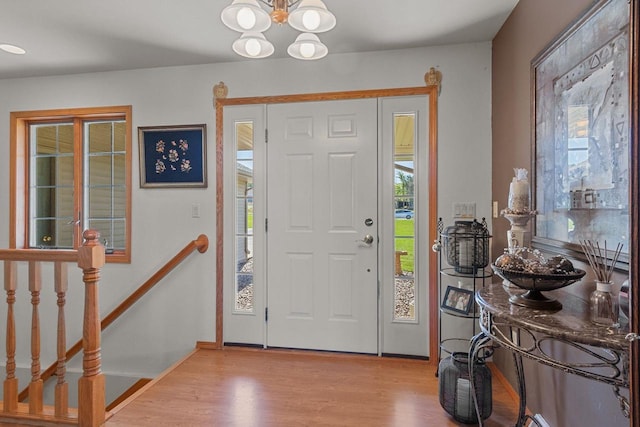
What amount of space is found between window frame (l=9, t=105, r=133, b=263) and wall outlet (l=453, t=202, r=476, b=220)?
2.74 metres

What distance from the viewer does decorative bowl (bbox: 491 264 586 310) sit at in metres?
1.12

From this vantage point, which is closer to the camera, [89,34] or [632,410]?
[632,410]

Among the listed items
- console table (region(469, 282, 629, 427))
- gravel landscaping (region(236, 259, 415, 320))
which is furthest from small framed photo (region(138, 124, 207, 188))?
console table (region(469, 282, 629, 427))

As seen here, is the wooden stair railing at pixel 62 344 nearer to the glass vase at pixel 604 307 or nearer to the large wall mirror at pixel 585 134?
the glass vase at pixel 604 307

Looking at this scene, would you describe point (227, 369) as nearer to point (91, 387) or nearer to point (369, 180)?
point (91, 387)

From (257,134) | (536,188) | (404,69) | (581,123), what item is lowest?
(536,188)

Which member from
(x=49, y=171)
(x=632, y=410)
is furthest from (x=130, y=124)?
(x=632, y=410)

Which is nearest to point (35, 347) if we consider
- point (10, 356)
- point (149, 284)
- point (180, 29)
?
point (10, 356)

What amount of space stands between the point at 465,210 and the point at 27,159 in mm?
3955

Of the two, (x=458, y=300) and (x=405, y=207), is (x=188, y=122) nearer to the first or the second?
(x=405, y=207)

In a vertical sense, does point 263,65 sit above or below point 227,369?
above

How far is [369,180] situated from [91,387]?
7.09 ft

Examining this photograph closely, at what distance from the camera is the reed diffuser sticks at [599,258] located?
104cm

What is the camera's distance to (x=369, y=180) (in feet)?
8.80
